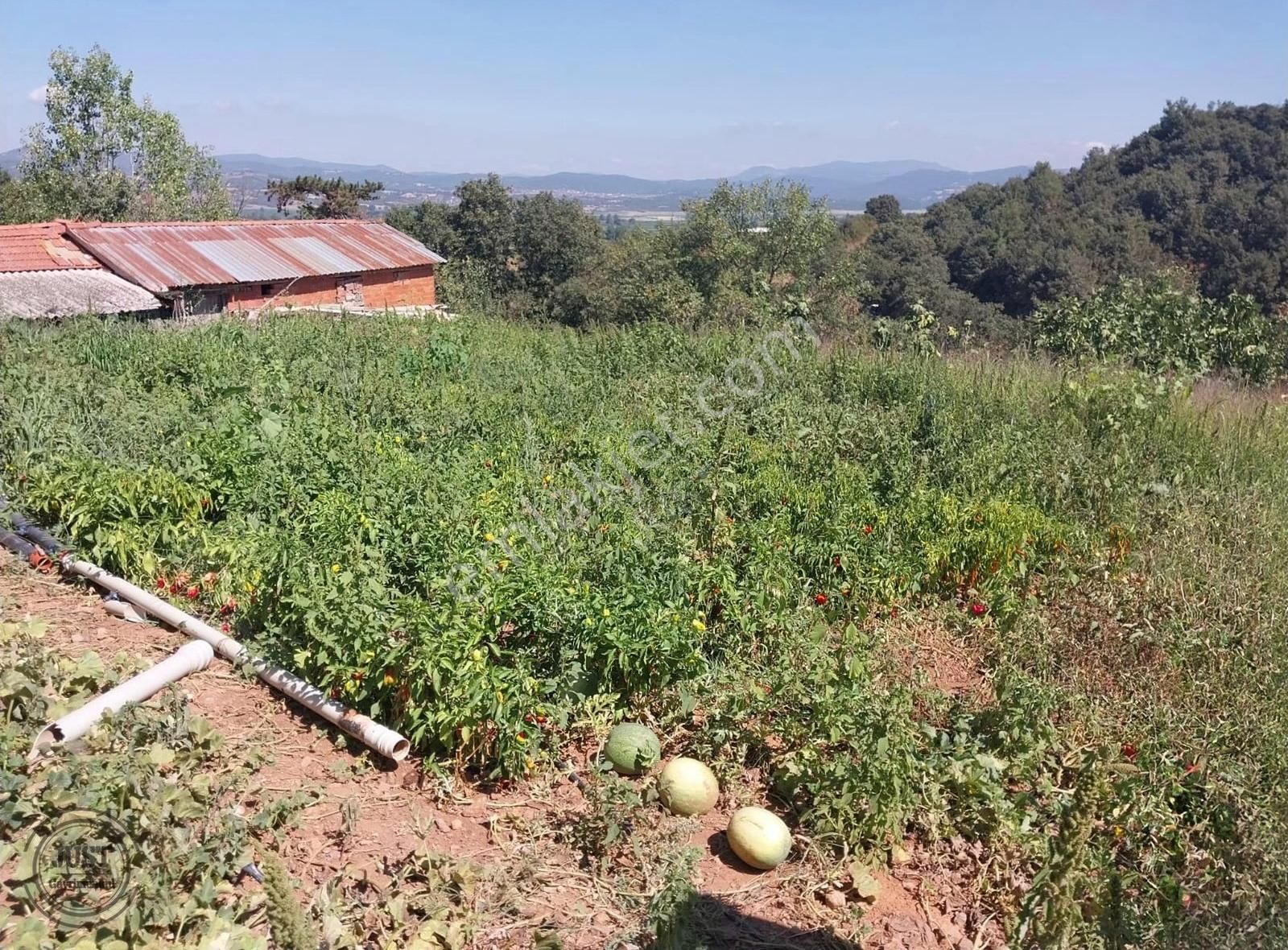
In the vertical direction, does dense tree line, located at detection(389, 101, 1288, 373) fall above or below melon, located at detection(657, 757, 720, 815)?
above

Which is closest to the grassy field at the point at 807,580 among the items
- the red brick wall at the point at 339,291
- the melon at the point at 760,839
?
the melon at the point at 760,839

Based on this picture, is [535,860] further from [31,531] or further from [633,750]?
[31,531]

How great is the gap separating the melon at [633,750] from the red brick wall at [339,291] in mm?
13700

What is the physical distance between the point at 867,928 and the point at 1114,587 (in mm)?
2685

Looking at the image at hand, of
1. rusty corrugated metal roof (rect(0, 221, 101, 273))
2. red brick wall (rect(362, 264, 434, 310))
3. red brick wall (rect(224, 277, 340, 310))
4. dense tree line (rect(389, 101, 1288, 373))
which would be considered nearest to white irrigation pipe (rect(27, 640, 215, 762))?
dense tree line (rect(389, 101, 1288, 373))

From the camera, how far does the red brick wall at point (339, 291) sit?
17.4 meters

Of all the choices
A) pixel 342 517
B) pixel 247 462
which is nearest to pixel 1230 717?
pixel 342 517

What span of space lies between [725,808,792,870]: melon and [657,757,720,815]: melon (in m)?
0.22

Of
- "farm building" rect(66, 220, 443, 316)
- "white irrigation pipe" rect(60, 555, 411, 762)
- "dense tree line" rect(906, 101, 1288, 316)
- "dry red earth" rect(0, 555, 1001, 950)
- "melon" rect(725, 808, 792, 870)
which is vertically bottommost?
"dry red earth" rect(0, 555, 1001, 950)

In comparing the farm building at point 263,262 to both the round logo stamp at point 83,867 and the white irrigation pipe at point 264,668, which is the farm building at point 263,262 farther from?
the round logo stamp at point 83,867

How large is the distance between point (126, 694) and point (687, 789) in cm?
246

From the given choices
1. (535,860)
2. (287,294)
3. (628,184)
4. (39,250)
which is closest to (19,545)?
(535,860)

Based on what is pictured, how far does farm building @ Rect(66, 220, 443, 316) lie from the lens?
52.3 ft

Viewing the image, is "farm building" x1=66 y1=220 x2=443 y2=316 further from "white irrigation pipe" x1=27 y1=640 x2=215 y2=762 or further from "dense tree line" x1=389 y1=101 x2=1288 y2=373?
"white irrigation pipe" x1=27 y1=640 x2=215 y2=762
